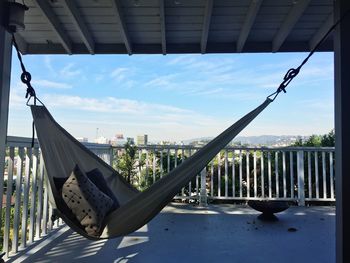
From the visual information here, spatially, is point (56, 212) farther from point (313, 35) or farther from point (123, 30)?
point (313, 35)

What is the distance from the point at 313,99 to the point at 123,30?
10192mm

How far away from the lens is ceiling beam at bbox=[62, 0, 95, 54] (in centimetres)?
234

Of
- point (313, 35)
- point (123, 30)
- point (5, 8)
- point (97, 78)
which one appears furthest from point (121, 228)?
point (97, 78)

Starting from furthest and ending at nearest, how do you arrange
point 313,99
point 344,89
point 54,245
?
1. point 313,99
2. point 54,245
3. point 344,89

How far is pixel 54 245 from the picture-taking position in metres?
2.54

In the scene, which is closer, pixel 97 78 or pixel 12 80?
pixel 12 80

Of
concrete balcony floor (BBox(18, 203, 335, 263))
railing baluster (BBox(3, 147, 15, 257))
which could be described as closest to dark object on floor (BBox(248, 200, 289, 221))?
concrete balcony floor (BBox(18, 203, 335, 263))

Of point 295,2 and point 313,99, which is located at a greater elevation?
point 313,99

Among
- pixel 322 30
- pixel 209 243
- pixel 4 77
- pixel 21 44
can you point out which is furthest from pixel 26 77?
pixel 322 30

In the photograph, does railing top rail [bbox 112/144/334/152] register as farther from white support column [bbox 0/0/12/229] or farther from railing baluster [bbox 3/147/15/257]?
white support column [bbox 0/0/12/229]

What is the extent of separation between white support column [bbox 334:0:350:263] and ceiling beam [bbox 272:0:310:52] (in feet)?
3.20

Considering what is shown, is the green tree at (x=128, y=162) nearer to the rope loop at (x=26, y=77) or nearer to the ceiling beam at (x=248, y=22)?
the ceiling beam at (x=248, y=22)

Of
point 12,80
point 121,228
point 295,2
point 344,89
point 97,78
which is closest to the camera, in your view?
point 344,89

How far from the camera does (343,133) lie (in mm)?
1396
